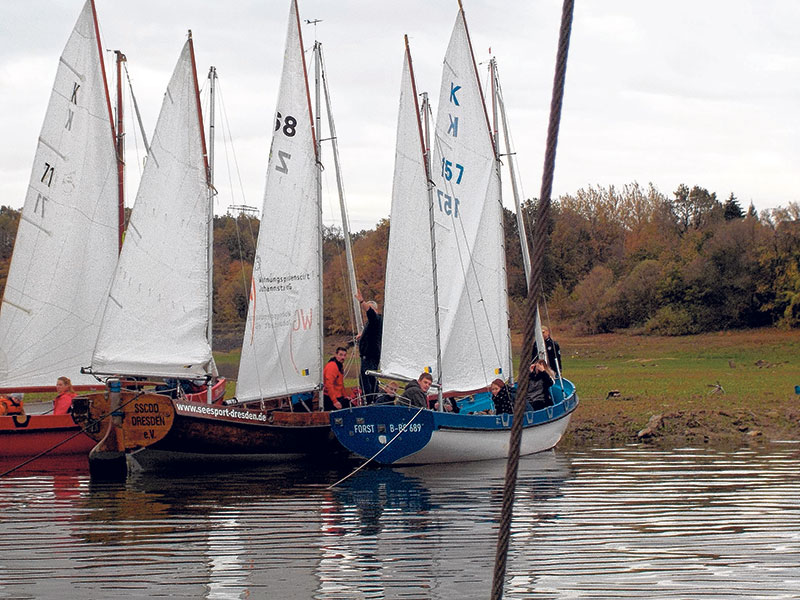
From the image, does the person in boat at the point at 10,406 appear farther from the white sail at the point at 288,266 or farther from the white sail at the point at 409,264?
the white sail at the point at 409,264

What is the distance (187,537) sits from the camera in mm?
15734

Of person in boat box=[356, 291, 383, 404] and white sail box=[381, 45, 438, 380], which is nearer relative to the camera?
white sail box=[381, 45, 438, 380]

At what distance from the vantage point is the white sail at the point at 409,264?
2556 cm

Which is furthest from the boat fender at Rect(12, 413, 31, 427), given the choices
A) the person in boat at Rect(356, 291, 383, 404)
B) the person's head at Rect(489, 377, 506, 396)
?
the person's head at Rect(489, 377, 506, 396)

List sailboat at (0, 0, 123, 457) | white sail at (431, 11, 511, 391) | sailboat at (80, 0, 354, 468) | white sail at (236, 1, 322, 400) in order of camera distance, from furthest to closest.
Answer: sailboat at (0, 0, 123, 457) → white sail at (236, 1, 322, 400) → white sail at (431, 11, 511, 391) → sailboat at (80, 0, 354, 468)

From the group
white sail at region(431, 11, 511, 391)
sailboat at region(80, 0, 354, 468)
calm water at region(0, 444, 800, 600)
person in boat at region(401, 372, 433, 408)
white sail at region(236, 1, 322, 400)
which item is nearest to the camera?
calm water at region(0, 444, 800, 600)

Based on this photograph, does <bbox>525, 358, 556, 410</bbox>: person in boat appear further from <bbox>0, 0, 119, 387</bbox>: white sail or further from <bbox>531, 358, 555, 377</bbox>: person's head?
<bbox>0, 0, 119, 387</bbox>: white sail

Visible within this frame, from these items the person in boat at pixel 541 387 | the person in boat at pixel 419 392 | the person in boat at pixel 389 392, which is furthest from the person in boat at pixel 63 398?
the person in boat at pixel 541 387

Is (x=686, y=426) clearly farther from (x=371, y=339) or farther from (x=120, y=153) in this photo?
(x=120, y=153)

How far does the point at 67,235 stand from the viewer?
97.4 ft

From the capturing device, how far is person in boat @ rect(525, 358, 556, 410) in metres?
26.2

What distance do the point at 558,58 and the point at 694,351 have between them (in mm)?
54743

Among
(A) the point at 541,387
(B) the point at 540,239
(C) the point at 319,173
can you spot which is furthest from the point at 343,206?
(B) the point at 540,239

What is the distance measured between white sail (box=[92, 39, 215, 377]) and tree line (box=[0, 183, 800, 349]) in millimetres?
28442
